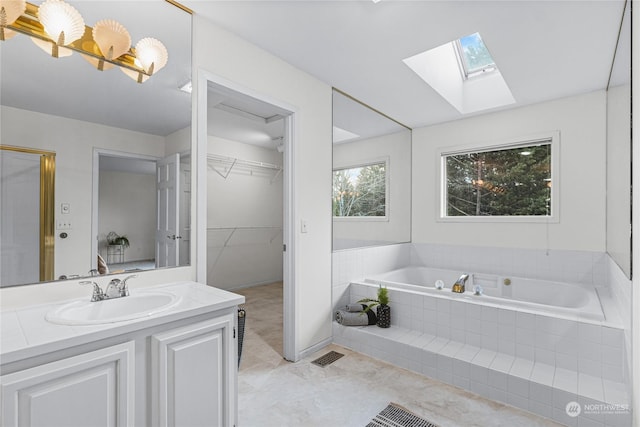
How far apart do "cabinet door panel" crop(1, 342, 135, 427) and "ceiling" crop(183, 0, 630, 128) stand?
6.08ft

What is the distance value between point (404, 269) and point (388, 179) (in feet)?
3.59

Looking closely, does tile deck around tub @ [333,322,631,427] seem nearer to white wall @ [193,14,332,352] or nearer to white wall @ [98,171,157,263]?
white wall @ [193,14,332,352]

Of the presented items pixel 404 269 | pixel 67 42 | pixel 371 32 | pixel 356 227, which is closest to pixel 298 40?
pixel 371 32

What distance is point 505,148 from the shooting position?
3570mm

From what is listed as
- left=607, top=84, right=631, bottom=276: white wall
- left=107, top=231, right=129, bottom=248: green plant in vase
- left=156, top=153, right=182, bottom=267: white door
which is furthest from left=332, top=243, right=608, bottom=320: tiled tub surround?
left=107, top=231, right=129, bottom=248: green plant in vase

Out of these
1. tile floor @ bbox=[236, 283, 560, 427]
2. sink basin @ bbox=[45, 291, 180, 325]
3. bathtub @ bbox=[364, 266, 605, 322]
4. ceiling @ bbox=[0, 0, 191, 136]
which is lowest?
tile floor @ bbox=[236, 283, 560, 427]

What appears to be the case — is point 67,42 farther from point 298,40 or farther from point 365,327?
point 365,327

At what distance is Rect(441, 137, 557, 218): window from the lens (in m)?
3.33

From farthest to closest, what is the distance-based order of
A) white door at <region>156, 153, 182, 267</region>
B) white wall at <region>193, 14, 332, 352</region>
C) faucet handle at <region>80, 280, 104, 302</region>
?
white wall at <region>193, 14, 332, 352</region> → white door at <region>156, 153, 182, 267</region> → faucet handle at <region>80, 280, 104, 302</region>

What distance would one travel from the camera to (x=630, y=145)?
1651mm

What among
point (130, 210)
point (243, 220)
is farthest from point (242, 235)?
point (130, 210)

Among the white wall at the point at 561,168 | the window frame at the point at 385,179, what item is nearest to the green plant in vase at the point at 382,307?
the window frame at the point at 385,179

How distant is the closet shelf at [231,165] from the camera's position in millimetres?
4810

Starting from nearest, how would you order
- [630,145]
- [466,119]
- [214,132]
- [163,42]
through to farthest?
1. [630,145]
2. [163,42]
3. [466,119]
4. [214,132]
